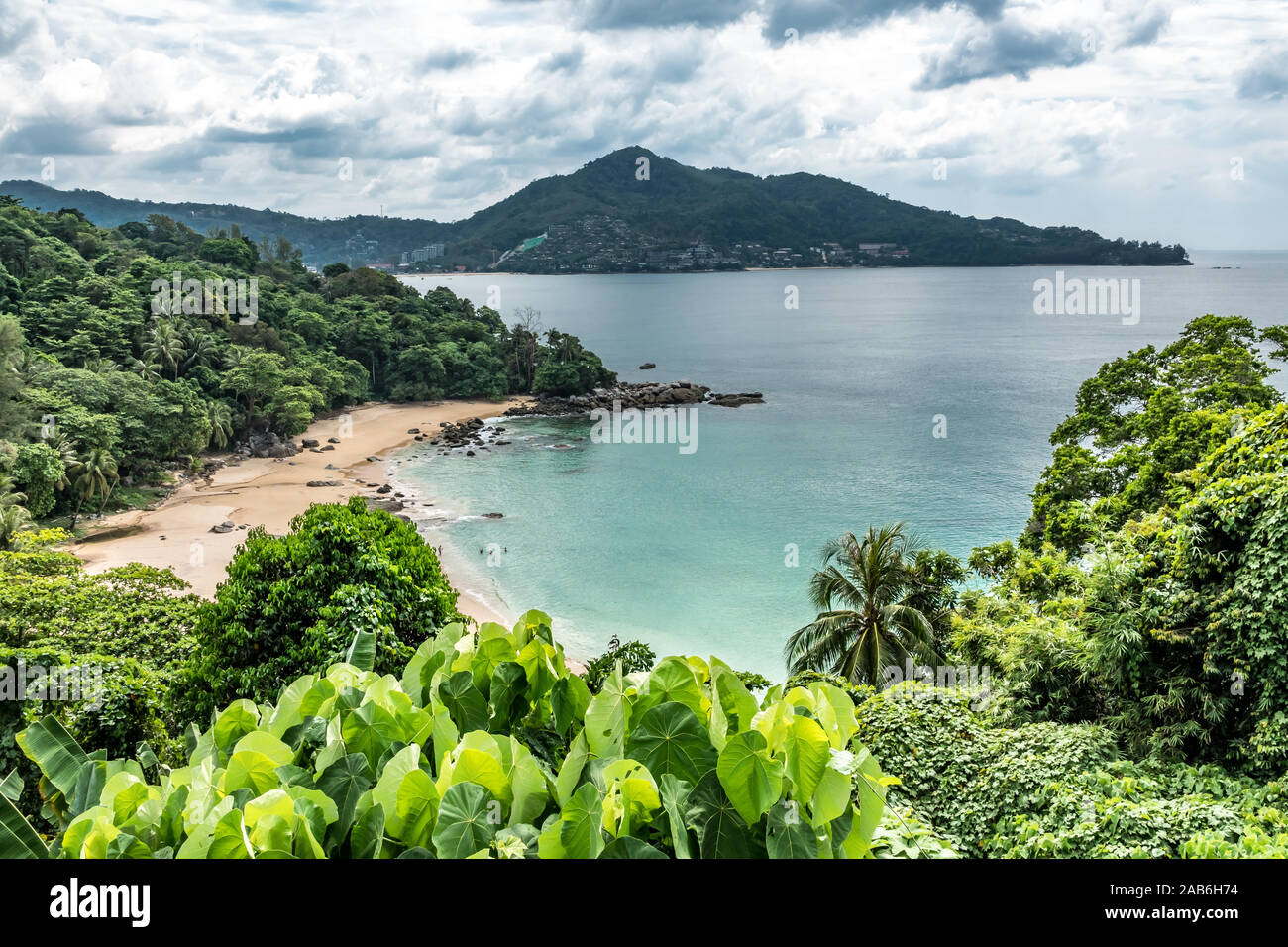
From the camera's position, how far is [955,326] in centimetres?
10025

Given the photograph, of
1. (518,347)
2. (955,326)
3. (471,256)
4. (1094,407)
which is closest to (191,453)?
(518,347)

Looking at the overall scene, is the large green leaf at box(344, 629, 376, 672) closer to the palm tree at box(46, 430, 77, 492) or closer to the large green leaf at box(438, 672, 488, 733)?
the large green leaf at box(438, 672, 488, 733)

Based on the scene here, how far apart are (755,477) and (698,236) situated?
5889 inches

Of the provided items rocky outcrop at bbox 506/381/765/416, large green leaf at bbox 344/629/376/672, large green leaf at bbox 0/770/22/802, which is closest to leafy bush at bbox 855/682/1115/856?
large green leaf at bbox 344/629/376/672

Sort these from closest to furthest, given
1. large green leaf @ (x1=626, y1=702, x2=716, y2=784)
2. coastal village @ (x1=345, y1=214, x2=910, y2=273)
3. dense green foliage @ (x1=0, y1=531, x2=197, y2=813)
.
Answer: large green leaf @ (x1=626, y1=702, x2=716, y2=784)
dense green foliage @ (x1=0, y1=531, x2=197, y2=813)
coastal village @ (x1=345, y1=214, x2=910, y2=273)

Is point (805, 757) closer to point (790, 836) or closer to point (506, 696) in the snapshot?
point (790, 836)

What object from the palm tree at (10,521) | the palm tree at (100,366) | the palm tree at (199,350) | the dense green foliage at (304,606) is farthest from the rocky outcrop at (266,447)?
the dense green foliage at (304,606)

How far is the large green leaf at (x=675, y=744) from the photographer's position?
2.00 m

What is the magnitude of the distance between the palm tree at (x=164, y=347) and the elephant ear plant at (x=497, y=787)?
46640mm

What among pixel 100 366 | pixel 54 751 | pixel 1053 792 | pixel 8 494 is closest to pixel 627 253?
pixel 100 366

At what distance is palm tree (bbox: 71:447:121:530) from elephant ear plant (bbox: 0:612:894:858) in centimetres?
3443

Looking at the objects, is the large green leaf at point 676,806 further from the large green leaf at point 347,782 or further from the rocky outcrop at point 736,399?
the rocky outcrop at point 736,399

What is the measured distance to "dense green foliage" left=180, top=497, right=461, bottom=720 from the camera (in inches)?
365
